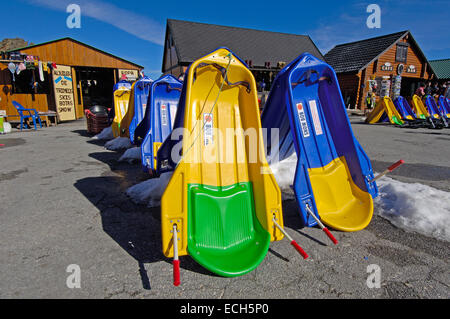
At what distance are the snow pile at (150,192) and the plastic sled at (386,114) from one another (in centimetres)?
1372

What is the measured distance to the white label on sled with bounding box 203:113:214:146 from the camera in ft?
9.04

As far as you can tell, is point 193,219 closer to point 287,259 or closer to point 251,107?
point 287,259

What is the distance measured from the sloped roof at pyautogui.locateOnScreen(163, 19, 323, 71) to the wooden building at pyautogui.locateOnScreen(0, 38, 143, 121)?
5.26 m

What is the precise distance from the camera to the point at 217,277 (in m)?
2.12

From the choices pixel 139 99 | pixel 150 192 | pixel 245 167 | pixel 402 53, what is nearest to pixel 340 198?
pixel 245 167

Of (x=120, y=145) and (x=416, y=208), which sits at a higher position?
(x=120, y=145)

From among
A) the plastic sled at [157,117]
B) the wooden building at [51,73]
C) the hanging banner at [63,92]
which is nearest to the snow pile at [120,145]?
the plastic sled at [157,117]

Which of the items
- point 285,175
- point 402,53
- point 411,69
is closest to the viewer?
point 285,175

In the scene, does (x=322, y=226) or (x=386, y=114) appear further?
(x=386, y=114)

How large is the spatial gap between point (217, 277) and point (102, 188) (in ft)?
9.36

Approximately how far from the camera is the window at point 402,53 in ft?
76.7

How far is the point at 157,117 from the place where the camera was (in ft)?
16.6

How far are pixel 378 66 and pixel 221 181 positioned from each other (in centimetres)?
2501

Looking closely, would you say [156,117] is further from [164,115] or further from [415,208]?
[415,208]
